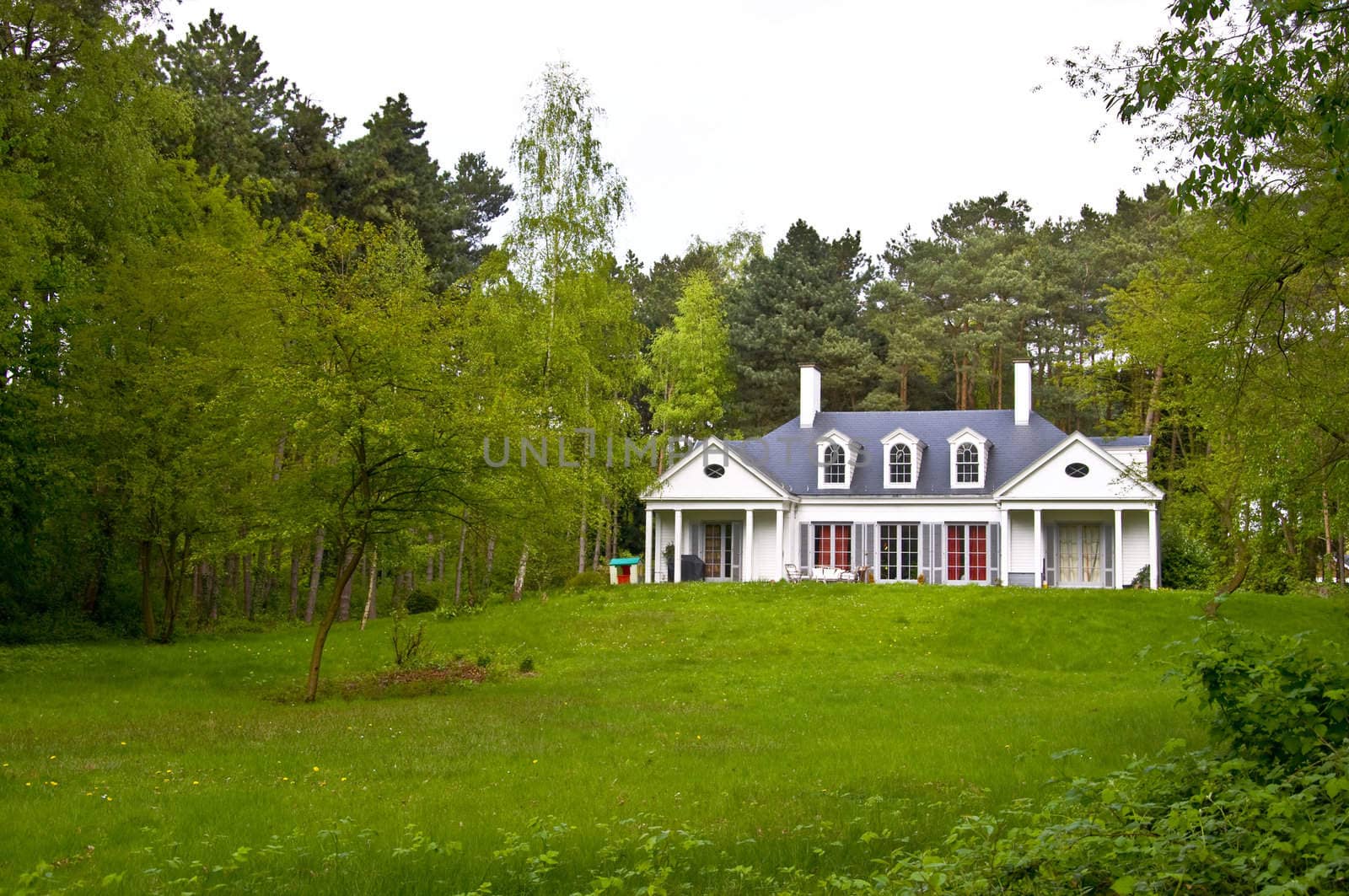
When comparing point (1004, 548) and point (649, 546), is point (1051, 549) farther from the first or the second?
point (649, 546)

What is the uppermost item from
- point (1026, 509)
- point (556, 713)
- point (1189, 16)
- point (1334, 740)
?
point (1189, 16)

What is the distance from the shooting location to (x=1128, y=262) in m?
42.0

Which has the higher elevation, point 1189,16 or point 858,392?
point 858,392

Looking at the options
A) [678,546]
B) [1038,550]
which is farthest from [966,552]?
[678,546]

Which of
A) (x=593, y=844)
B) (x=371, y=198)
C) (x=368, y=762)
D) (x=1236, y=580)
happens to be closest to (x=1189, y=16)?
(x=593, y=844)

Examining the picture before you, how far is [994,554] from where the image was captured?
2952cm

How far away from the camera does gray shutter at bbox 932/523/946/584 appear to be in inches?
1179

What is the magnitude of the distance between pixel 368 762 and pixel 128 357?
14663mm

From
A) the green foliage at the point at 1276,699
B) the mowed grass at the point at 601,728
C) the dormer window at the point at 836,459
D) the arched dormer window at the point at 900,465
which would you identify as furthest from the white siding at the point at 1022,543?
the green foliage at the point at 1276,699

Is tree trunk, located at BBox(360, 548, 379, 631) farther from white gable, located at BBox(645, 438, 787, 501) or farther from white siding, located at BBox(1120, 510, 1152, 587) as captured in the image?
white siding, located at BBox(1120, 510, 1152, 587)

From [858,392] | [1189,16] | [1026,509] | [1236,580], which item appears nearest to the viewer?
[1189,16]

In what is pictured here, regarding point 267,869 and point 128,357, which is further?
point 128,357

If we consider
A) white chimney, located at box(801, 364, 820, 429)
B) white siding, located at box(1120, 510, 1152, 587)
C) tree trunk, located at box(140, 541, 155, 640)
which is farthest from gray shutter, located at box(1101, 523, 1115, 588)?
tree trunk, located at box(140, 541, 155, 640)

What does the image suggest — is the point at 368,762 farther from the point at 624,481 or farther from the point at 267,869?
the point at 624,481
